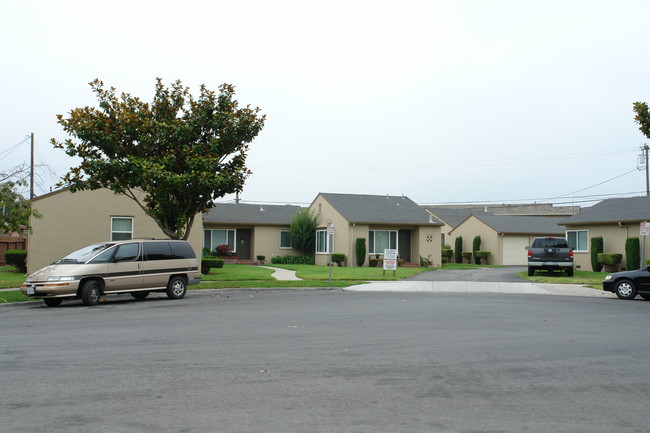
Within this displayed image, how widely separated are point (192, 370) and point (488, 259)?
136 ft

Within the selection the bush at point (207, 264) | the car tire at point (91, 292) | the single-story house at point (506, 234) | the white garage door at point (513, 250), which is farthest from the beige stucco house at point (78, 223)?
the white garage door at point (513, 250)

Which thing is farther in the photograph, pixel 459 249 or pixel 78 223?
pixel 459 249

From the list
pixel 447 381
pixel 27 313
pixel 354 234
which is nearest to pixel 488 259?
pixel 354 234

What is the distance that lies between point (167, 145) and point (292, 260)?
20.9 meters

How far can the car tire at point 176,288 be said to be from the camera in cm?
1820

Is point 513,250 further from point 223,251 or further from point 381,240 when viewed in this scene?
point 223,251

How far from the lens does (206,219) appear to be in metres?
40.1

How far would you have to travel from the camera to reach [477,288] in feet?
74.4

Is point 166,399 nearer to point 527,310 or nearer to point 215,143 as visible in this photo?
point 527,310

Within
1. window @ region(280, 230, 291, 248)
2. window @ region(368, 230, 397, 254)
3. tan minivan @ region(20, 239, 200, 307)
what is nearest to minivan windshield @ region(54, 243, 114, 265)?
tan minivan @ region(20, 239, 200, 307)

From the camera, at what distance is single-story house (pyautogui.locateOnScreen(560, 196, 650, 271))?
32934 mm

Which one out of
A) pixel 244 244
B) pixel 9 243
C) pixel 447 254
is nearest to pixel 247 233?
pixel 244 244

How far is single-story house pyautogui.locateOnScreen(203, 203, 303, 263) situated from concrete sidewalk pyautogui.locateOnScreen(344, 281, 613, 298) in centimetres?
1811

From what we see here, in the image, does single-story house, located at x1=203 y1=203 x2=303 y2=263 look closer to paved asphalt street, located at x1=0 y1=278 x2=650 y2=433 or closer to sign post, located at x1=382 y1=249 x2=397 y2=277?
sign post, located at x1=382 y1=249 x2=397 y2=277
